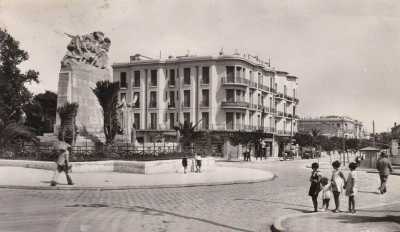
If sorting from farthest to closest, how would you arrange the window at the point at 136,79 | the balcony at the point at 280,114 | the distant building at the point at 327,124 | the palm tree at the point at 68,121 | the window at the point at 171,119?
the distant building at the point at 327,124 < the balcony at the point at 280,114 < the window at the point at 136,79 < the window at the point at 171,119 < the palm tree at the point at 68,121

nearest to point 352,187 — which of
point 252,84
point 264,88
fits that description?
point 252,84

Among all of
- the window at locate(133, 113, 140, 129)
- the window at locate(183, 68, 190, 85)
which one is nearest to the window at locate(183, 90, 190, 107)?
the window at locate(183, 68, 190, 85)

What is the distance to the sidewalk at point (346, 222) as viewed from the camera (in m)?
8.47

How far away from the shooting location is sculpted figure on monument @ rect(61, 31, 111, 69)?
26.6 metres

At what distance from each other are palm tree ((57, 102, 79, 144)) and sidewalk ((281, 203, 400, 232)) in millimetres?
17070

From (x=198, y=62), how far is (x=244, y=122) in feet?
28.7

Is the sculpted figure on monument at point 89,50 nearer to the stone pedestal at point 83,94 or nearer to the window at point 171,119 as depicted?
the stone pedestal at point 83,94

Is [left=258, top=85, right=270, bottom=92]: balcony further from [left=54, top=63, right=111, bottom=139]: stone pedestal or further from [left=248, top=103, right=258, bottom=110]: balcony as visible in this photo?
[left=54, top=63, right=111, bottom=139]: stone pedestal

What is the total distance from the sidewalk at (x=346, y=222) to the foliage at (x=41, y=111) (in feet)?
157

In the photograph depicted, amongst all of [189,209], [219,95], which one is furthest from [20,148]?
[219,95]

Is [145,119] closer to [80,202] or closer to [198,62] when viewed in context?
[198,62]

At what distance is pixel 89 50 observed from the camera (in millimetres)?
28000

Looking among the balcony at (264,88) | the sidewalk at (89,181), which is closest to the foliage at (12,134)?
the sidewalk at (89,181)

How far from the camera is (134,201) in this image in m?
12.4
